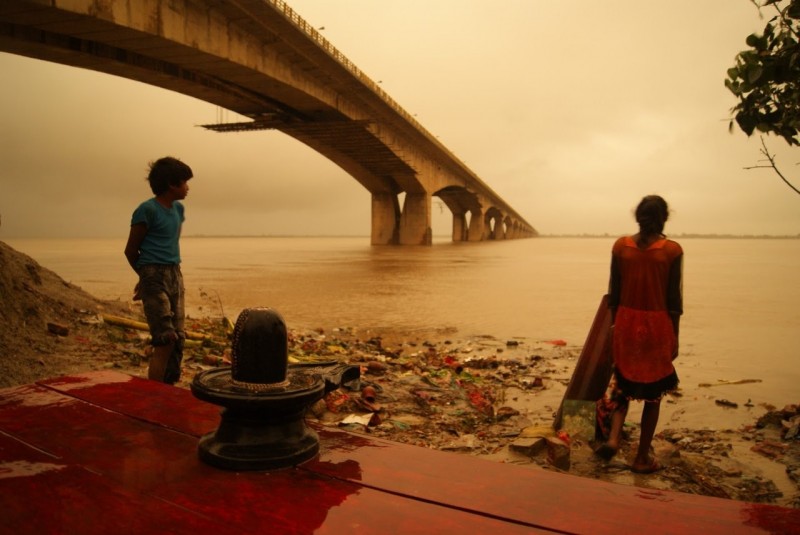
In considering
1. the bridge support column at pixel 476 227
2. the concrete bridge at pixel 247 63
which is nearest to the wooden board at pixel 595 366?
the concrete bridge at pixel 247 63

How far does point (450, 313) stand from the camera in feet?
32.1

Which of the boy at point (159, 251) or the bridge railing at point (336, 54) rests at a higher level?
the bridge railing at point (336, 54)

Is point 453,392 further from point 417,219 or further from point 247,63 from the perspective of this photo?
point 417,219

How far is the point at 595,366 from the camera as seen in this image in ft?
12.0

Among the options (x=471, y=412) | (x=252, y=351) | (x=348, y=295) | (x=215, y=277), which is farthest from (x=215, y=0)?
(x=252, y=351)

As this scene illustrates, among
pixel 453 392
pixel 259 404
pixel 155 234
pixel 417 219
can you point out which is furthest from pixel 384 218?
pixel 259 404

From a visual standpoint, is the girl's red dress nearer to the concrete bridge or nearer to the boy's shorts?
the boy's shorts

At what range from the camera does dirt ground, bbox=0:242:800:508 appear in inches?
123

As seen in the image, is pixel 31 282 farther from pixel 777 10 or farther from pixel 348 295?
pixel 777 10

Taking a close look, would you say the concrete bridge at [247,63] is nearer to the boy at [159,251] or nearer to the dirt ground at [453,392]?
the dirt ground at [453,392]

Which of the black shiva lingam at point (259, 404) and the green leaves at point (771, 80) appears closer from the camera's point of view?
the black shiva lingam at point (259, 404)

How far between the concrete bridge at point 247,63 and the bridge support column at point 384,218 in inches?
199

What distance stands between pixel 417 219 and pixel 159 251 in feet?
132

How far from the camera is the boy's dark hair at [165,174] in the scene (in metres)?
3.34
